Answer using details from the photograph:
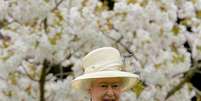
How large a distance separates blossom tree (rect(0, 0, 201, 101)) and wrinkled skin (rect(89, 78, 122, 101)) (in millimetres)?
4095

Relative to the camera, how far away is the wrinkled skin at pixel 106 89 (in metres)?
3.49

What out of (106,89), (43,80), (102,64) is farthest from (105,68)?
(43,80)

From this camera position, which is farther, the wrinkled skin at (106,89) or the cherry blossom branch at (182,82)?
the cherry blossom branch at (182,82)

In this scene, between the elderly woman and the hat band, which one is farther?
the hat band

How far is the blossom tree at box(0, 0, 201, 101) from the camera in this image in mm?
7793

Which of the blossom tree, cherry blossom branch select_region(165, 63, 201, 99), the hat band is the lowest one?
cherry blossom branch select_region(165, 63, 201, 99)

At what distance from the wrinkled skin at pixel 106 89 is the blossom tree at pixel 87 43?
13.4 feet

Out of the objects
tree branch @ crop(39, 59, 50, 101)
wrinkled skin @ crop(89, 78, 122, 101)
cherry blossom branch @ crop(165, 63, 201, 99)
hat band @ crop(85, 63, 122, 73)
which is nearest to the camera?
wrinkled skin @ crop(89, 78, 122, 101)

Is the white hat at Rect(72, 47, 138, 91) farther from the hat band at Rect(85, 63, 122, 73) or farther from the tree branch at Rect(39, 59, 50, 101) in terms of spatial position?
the tree branch at Rect(39, 59, 50, 101)

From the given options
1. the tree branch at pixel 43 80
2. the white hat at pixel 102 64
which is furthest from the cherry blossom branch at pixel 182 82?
the white hat at pixel 102 64

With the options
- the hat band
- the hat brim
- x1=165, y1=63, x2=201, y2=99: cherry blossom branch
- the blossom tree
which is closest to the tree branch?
the blossom tree

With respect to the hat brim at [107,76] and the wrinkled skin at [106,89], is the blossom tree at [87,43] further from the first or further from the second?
the wrinkled skin at [106,89]

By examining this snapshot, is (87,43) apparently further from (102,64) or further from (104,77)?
(104,77)

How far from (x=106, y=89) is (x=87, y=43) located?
4461mm
